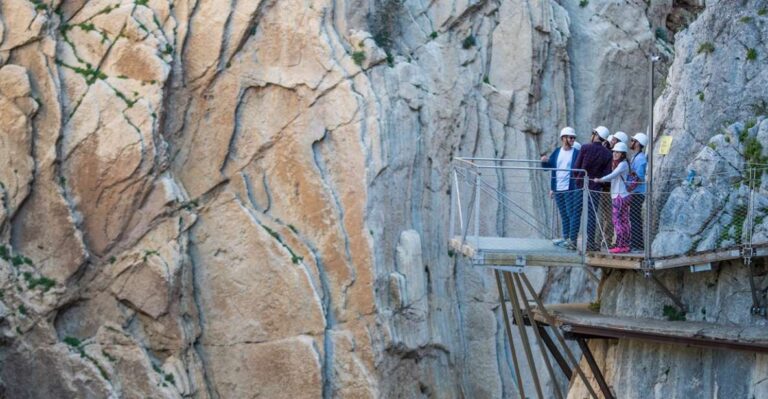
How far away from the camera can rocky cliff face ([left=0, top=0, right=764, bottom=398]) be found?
2781 centimetres

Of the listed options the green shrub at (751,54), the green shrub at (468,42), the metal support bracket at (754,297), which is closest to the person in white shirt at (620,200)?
the green shrub at (751,54)

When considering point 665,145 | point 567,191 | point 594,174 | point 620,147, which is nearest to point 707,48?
point 665,145

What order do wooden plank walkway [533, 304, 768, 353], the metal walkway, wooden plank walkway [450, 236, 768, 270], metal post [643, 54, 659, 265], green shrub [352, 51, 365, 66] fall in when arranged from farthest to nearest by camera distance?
green shrub [352, 51, 365, 66] → metal post [643, 54, 659, 265] → wooden plank walkway [450, 236, 768, 270] → the metal walkway → wooden plank walkway [533, 304, 768, 353]

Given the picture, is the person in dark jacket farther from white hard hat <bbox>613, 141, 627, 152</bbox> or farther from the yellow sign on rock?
the yellow sign on rock

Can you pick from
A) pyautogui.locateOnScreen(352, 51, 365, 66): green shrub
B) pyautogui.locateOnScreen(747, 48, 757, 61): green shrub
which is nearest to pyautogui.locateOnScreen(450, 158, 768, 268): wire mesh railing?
pyautogui.locateOnScreen(747, 48, 757, 61): green shrub

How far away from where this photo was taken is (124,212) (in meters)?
28.1

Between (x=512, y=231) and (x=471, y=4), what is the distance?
4.99m

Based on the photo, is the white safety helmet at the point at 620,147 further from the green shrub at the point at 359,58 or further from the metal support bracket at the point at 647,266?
the green shrub at the point at 359,58

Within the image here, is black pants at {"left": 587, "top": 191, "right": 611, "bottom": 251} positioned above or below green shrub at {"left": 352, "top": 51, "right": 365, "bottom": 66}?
below

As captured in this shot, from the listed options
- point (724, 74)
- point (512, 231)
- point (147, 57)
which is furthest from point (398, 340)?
point (724, 74)

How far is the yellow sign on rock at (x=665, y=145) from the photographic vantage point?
60.1 feet

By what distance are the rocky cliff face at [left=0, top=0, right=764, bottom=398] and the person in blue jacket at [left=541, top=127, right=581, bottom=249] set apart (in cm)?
811

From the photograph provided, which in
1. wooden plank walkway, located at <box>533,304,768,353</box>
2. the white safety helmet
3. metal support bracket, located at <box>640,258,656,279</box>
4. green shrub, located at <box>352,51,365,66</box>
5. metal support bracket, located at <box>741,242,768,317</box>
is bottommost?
wooden plank walkway, located at <box>533,304,768,353</box>

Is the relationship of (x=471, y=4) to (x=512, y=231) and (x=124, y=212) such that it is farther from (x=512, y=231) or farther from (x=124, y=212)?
(x=124, y=212)
